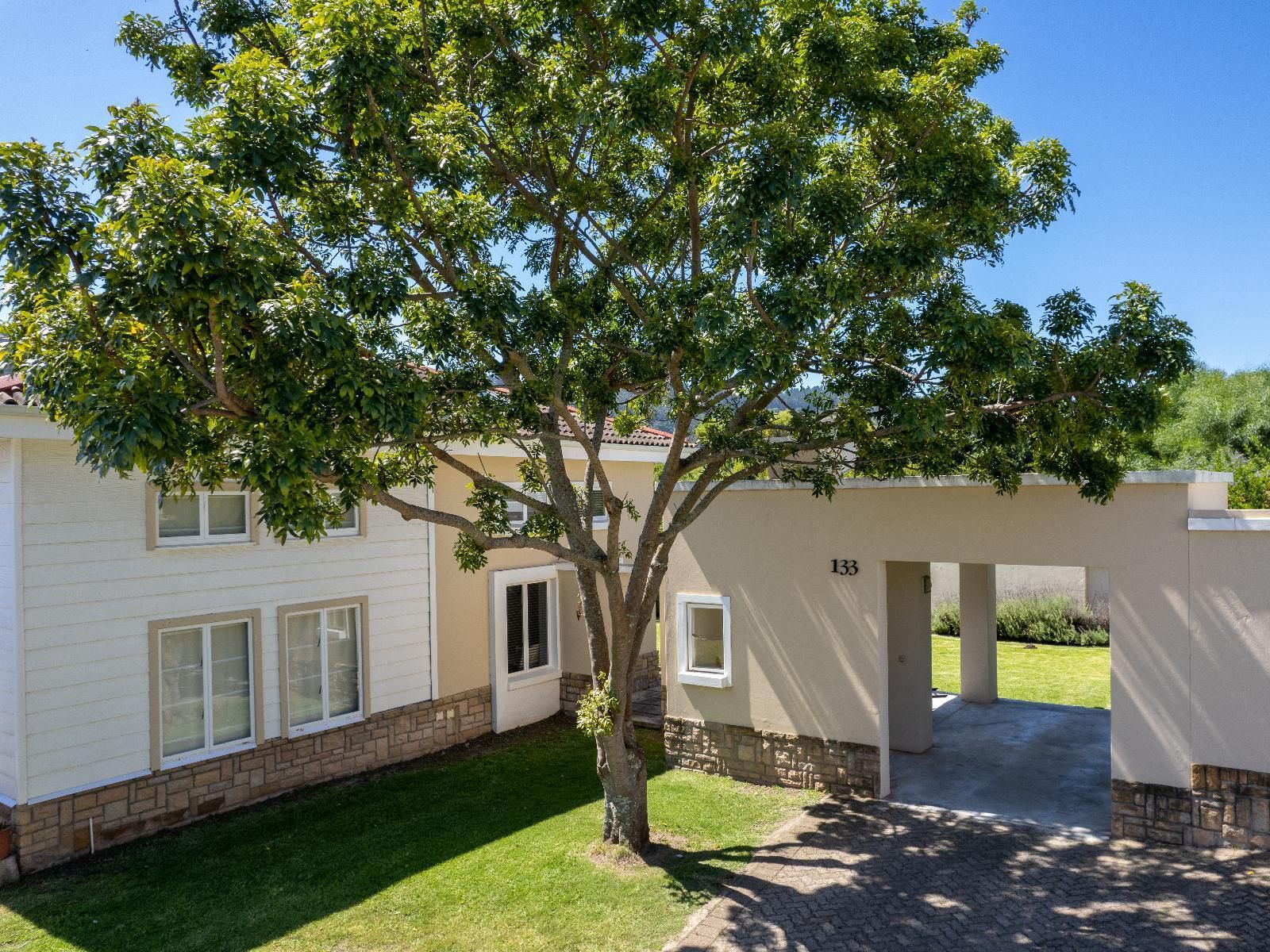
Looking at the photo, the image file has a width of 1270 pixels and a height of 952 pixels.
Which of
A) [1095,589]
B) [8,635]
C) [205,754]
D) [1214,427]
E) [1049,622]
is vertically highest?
[1214,427]

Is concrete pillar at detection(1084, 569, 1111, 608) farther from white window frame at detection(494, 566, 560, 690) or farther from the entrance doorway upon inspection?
white window frame at detection(494, 566, 560, 690)

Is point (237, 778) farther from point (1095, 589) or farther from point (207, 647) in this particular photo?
point (1095, 589)

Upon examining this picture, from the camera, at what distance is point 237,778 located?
38.5 ft

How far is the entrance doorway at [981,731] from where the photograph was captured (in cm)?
1123

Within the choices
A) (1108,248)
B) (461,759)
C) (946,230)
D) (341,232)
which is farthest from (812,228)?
(1108,248)

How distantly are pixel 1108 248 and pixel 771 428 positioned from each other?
61.6 feet

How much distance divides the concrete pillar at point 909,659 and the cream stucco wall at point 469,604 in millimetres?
5639

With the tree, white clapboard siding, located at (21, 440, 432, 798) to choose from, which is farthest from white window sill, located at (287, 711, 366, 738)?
the tree

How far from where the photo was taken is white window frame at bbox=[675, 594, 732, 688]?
12.5 m

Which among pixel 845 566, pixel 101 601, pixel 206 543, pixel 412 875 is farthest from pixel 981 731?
pixel 101 601

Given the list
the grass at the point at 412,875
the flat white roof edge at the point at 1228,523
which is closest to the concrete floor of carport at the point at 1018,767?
the grass at the point at 412,875

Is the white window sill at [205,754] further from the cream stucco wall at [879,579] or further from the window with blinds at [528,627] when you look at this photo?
the cream stucco wall at [879,579]

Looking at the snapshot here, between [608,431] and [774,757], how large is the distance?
7.73 metres

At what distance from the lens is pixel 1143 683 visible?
972cm
